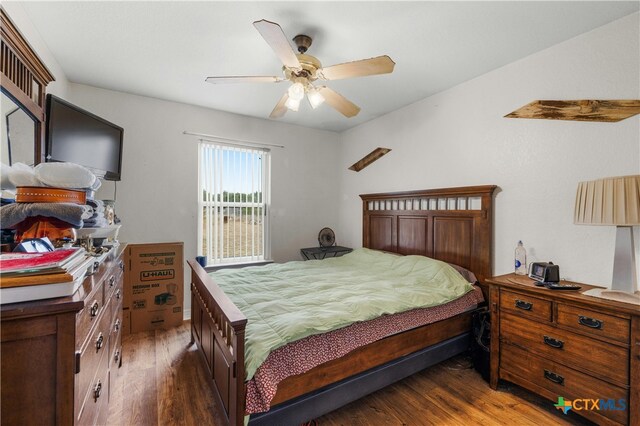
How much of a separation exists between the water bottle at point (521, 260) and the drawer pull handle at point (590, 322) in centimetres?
64

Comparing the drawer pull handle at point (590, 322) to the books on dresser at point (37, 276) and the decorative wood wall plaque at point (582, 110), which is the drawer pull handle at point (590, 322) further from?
the books on dresser at point (37, 276)

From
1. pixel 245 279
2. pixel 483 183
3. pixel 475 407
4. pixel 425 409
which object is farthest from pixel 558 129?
pixel 245 279

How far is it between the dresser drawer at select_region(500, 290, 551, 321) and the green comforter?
334 mm

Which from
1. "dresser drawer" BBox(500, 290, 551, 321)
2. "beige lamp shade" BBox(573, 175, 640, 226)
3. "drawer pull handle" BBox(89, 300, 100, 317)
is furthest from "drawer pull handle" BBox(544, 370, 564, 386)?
"drawer pull handle" BBox(89, 300, 100, 317)

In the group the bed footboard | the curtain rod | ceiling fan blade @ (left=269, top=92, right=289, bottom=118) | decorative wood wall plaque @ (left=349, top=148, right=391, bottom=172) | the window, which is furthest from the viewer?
decorative wood wall plaque @ (left=349, top=148, right=391, bottom=172)

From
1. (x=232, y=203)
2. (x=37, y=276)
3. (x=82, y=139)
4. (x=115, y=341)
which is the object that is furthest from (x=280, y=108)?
(x=115, y=341)

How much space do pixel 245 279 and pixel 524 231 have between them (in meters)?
2.46

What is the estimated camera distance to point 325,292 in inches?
88.2

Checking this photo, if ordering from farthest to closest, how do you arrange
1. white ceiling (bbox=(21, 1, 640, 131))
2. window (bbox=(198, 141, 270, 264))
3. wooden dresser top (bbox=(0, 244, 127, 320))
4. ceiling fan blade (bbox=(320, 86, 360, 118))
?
window (bbox=(198, 141, 270, 264)) → ceiling fan blade (bbox=(320, 86, 360, 118)) → white ceiling (bbox=(21, 1, 640, 131)) → wooden dresser top (bbox=(0, 244, 127, 320))

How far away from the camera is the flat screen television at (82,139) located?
77.2 inches

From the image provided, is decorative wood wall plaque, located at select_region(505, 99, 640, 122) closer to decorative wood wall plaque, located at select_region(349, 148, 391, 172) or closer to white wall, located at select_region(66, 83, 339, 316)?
decorative wood wall plaque, located at select_region(349, 148, 391, 172)

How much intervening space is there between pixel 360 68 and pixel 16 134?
205 centimetres

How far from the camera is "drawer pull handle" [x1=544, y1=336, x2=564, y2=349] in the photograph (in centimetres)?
175

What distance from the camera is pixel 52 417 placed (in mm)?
800
